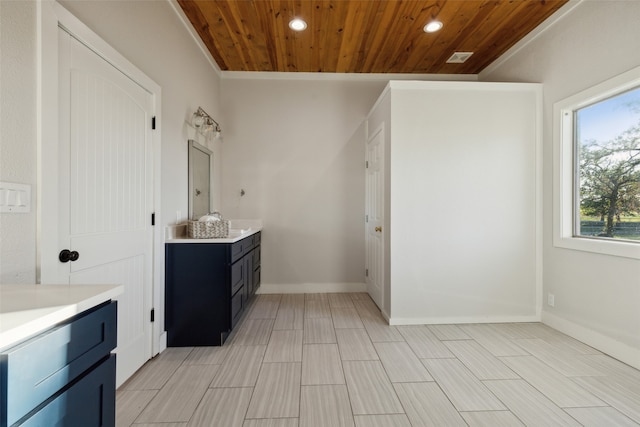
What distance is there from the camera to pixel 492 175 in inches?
116

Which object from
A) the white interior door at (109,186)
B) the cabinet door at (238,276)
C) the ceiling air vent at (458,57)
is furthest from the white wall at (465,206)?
the white interior door at (109,186)

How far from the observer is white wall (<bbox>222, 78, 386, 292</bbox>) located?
13.1 ft

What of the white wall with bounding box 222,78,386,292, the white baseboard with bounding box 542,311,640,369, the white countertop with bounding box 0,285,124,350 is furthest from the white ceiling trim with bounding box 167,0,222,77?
the white baseboard with bounding box 542,311,640,369

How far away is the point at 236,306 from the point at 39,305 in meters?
1.89

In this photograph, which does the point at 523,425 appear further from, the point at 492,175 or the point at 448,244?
the point at 492,175

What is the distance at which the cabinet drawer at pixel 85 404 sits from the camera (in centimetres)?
75

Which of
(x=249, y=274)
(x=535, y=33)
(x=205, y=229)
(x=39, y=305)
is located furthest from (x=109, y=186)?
(x=535, y=33)

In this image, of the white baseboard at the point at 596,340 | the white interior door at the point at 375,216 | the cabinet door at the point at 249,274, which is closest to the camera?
the white baseboard at the point at 596,340

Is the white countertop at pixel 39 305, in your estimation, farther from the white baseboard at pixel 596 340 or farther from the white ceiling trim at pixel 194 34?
the white baseboard at pixel 596 340

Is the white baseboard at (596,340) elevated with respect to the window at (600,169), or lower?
lower

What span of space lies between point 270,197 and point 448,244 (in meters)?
2.25

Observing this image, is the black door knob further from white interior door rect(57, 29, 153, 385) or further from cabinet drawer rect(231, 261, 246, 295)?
cabinet drawer rect(231, 261, 246, 295)

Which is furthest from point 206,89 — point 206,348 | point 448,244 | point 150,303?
point 448,244

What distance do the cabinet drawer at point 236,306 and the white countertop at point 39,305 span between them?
157 cm
